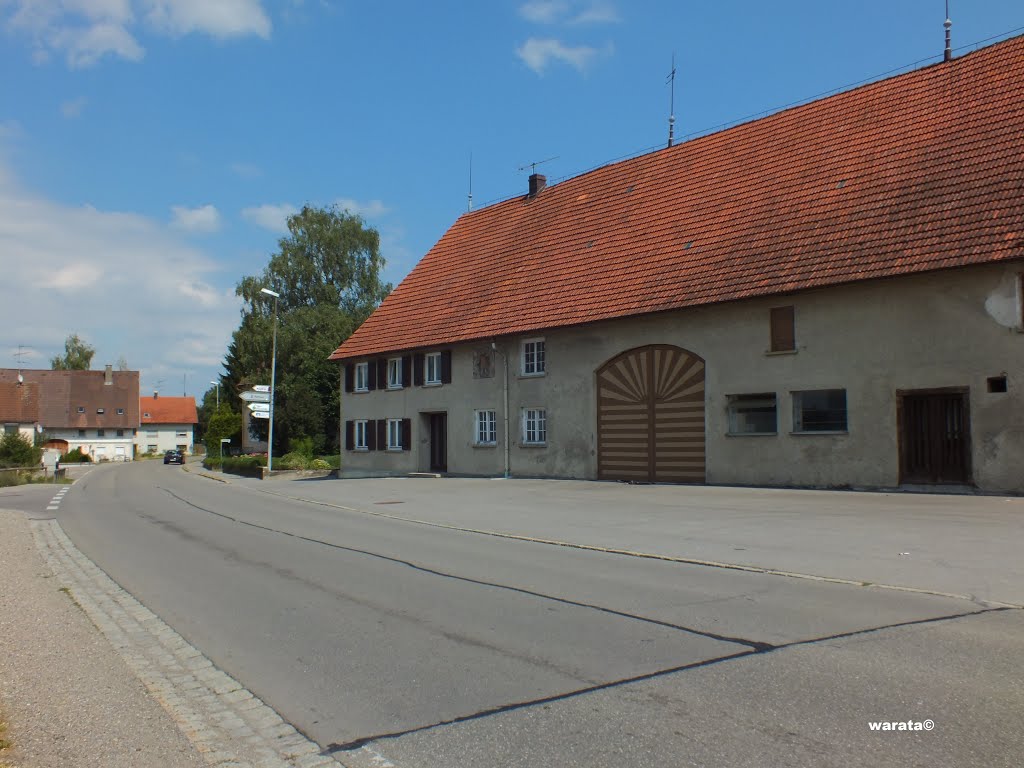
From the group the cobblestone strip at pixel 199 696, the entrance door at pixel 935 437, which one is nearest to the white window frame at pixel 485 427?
the entrance door at pixel 935 437

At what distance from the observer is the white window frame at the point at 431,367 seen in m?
34.8

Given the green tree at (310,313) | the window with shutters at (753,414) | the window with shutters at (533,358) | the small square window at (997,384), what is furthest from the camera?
the green tree at (310,313)

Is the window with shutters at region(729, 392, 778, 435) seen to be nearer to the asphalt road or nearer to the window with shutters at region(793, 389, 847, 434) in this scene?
the window with shutters at region(793, 389, 847, 434)

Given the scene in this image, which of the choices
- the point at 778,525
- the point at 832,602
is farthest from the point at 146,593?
the point at 778,525

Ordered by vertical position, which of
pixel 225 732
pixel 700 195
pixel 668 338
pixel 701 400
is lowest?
pixel 225 732

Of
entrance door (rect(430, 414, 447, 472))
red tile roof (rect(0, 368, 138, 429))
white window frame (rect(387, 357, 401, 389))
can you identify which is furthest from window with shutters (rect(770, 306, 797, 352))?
red tile roof (rect(0, 368, 138, 429))

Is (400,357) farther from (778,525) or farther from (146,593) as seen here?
(146,593)

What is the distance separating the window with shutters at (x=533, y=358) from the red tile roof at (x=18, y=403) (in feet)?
232

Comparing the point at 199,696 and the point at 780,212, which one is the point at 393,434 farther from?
the point at 199,696

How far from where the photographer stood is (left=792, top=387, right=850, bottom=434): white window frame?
21391 millimetres

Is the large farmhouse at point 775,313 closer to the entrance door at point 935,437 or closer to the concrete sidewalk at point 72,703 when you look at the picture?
the entrance door at point 935,437

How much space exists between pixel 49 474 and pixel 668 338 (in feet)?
122

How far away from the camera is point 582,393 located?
28000mm

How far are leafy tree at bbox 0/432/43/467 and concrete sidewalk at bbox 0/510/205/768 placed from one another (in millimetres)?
41608
